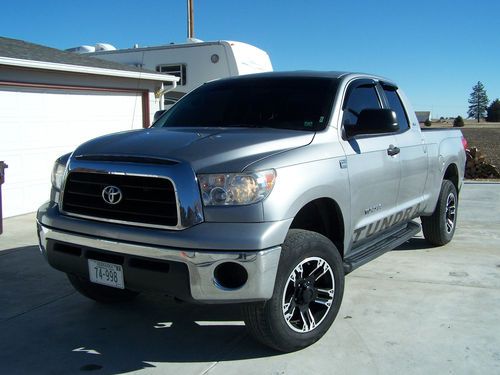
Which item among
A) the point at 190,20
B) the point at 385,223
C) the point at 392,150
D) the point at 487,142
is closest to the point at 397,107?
the point at 392,150

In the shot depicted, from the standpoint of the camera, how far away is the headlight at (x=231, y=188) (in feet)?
11.1

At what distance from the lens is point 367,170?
4.53 meters

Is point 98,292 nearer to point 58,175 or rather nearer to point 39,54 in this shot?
point 58,175

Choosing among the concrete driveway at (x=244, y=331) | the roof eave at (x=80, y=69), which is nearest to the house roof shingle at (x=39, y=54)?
the roof eave at (x=80, y=69)

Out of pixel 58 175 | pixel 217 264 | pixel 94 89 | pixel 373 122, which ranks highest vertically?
pixel 94 89

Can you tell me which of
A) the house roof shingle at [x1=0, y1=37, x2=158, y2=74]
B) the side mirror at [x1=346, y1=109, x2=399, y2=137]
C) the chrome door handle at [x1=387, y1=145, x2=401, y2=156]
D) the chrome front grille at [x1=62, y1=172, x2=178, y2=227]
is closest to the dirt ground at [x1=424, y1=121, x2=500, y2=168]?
the house roof shingle at [x1=0, y1=37, x2=158, y2=74]

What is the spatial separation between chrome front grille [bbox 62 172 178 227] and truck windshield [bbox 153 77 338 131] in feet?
4.13

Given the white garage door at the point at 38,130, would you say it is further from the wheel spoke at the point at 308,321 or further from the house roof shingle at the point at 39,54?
the wheel spoke at the point at 308,321

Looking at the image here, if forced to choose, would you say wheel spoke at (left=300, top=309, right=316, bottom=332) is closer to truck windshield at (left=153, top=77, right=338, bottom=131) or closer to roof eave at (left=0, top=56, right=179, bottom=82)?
truck windshield at (left=153, top=77, right=338, bottom=131)

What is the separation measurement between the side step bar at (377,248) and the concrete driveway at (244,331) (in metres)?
0.45

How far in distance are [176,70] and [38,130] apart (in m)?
5.54

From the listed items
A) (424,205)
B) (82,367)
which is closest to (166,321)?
(82,367)

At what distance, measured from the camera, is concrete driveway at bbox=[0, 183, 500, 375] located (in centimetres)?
369

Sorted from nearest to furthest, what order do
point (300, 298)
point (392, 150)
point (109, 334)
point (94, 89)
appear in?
1. point (300, 298)
2. point (109, 334)
3. point (392, 150)
4. point (94, 89)
